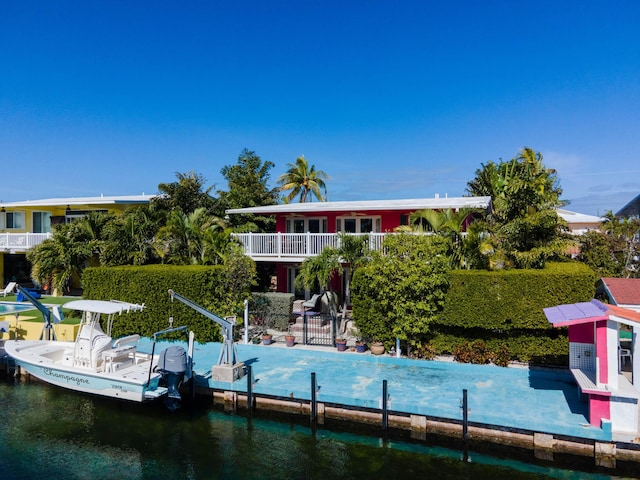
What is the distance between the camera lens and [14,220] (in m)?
34.1

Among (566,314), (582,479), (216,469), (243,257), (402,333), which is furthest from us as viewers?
(243,257)

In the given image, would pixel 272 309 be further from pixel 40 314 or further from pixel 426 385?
pixel 40 314

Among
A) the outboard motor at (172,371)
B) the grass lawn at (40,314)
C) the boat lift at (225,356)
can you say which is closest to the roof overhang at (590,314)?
the boat lift at (225,356)

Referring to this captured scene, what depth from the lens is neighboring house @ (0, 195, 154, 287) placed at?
1194 inches

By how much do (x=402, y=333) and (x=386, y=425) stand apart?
450 centimetres

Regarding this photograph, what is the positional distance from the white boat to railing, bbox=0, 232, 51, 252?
1501 centimetres

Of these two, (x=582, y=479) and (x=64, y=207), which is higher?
(x=64, y=207)

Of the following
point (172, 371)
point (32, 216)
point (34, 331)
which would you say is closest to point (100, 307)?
point (172, 371)

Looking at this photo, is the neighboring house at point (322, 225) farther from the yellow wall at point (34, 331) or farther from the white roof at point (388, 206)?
the yellow wall at point (34, 331)

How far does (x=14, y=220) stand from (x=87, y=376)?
26.8m

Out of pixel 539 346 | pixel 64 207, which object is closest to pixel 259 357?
pixel 539 346

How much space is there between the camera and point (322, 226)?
86.6 ft

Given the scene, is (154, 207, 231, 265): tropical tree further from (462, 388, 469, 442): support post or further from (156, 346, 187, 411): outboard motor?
(462, 388, 469, 442): support post

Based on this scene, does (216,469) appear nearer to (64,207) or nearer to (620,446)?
(620,446)
